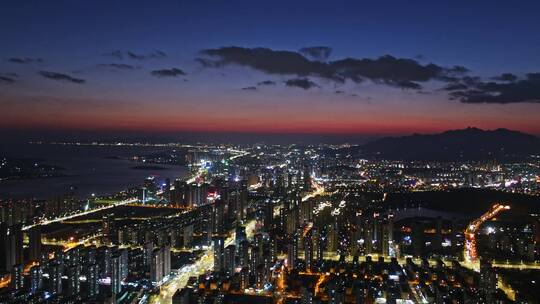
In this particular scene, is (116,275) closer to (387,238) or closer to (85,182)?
(387,238)

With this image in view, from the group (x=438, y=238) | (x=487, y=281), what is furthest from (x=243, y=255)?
(x=438, y=238)

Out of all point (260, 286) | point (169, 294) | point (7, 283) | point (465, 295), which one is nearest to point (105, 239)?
point (7, 283)

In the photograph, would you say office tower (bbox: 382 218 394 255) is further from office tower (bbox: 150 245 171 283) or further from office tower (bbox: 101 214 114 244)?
office tower (bbox: 101 214 114 244)

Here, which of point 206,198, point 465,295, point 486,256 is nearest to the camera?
point 465,295

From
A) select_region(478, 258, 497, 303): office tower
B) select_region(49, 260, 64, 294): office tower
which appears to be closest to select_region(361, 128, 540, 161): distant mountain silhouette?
select_region(478, 258, 497, 303): office tower

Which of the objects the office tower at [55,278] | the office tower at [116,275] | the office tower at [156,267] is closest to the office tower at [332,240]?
the office tower at [156,267]

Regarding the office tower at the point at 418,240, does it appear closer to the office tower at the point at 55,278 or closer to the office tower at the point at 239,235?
the office tower at the point at 239,235

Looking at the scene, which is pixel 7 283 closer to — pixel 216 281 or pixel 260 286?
pixel 216 281

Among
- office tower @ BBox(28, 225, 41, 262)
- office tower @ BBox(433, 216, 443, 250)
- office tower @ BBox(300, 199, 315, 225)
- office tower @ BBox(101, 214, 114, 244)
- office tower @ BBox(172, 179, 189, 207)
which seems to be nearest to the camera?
office tower @ BBox(28, 225, 41, 262)
